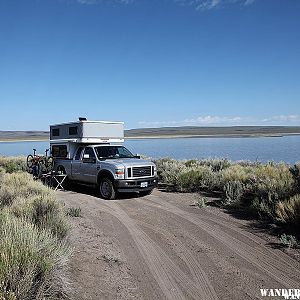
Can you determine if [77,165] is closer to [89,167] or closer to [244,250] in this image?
[89,167]

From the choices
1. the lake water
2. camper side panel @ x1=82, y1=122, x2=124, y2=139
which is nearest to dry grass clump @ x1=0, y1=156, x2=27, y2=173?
camper side panel @ x1=82, y1=122, x2=124, y2=139

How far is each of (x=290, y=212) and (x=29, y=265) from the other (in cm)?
621

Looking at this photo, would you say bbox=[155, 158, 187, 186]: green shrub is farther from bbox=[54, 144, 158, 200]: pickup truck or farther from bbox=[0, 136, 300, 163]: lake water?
bbox=[0, 136, 300, 163]: lake water

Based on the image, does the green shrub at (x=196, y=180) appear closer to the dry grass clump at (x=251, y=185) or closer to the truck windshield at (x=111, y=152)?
the dry grass clump at (x=251, y=185)

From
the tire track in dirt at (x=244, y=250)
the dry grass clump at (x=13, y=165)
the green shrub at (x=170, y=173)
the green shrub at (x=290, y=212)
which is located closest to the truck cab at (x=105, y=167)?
the green shrub at (x=170, y=173)

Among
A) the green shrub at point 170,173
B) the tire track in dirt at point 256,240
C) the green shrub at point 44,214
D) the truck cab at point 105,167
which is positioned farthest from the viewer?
the green shrub at point 170,173

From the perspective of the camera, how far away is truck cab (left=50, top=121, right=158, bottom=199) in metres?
13.2

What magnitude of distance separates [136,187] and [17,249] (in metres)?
8.70

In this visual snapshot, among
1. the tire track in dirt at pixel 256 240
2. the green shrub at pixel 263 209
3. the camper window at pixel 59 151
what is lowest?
the tire track in dirt at pixel 256 240

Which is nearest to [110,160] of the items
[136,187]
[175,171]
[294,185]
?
[136,187]

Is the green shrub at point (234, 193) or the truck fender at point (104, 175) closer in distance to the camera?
the green shrub at point (234, 193)

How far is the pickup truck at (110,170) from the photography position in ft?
43.2

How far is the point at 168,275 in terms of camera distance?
242 inches

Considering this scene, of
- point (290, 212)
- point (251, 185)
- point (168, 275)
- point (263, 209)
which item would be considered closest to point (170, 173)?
point (251, 185)
